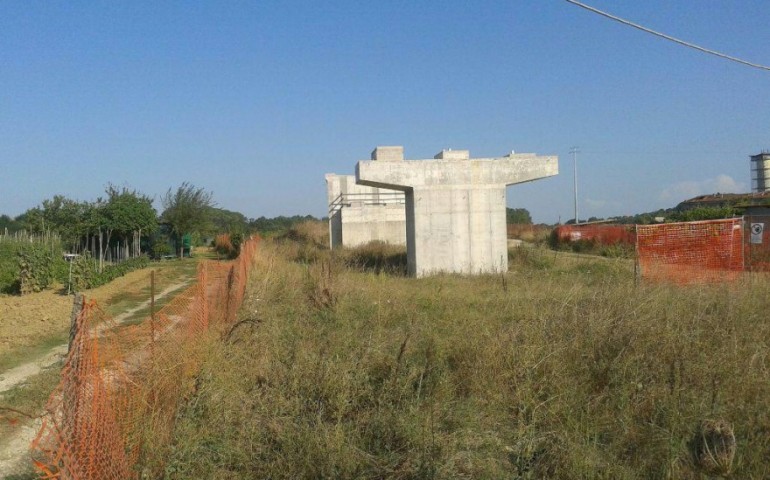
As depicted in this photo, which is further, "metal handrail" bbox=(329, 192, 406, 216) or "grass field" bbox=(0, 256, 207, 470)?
"metal handrail" bbox=(329, 192, 406, 216)

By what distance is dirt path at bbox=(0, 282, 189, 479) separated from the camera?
5.17m

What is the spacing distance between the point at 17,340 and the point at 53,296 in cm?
665

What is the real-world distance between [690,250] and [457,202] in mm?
7531

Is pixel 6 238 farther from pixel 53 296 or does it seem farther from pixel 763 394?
pixel 763 394

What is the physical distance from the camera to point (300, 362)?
21.9ft

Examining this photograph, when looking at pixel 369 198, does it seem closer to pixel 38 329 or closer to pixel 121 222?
pixel 121 222

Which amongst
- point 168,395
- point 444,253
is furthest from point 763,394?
point 444,253

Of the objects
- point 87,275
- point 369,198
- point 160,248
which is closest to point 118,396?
point 87,275

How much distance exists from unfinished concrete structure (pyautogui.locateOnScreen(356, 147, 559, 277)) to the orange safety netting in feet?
33.7

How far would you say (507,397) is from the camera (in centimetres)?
588

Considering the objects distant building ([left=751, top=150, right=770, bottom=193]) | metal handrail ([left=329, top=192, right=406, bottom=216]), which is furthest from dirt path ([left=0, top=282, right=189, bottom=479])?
distant building ([left=751, top=150, right=770, bottom=193])

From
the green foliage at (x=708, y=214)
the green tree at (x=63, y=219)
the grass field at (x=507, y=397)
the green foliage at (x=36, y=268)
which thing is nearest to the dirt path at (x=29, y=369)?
the grass field at (x=507, y=397)

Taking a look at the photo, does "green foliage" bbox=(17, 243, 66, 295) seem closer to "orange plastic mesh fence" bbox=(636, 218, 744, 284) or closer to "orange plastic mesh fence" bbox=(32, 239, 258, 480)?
"orange plastic mesh fence" bbox=(32, 239, 258, 480)

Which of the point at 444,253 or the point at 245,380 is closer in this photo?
the point at 245,380
